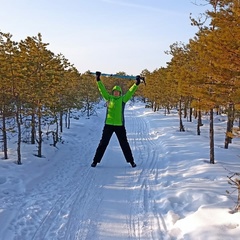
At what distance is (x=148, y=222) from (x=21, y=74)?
23.5 ft

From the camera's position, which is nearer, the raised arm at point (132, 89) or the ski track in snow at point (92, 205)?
the ski track in snow at point (92, 205)

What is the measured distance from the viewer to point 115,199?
6.56 metres

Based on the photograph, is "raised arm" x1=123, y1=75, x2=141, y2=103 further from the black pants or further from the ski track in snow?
the ski track in snow

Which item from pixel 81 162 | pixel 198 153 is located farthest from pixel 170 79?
pixel 81 162

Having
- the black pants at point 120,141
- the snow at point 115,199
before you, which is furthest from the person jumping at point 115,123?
the snow at point 115,199

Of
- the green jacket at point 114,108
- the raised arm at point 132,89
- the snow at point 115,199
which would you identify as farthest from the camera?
the green jacket at point 114,108

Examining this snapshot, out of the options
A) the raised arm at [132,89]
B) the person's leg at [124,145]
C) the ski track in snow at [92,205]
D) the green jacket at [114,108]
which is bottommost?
the ski track in snow at [92,205]

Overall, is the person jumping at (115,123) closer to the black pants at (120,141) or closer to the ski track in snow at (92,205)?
the black pants at (120,141)

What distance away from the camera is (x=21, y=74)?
1034 cm

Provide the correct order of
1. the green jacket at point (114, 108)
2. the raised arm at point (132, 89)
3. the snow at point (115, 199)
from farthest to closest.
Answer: the green jacket at point (114, 108) < the raised arm at point (132, 89) < the snow at point (115, 199)

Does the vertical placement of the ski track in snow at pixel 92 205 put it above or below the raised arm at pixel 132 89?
below

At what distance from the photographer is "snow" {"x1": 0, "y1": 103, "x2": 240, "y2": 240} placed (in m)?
4.91

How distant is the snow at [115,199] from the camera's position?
4.91 meters

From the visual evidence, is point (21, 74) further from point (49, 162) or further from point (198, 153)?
point (198, 153)
